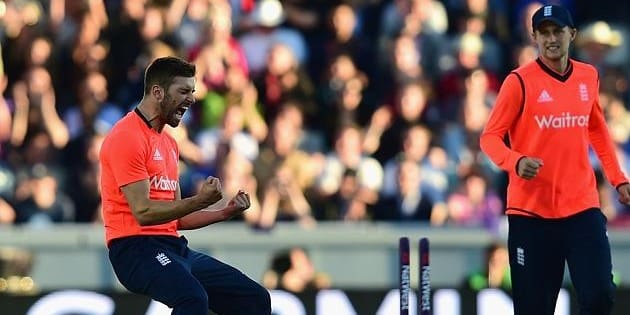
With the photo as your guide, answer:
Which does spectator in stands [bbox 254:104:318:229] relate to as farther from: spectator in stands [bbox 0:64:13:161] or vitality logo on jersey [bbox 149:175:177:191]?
vitality logo on jersey [bbox 149:175:177:191]

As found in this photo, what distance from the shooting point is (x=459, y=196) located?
15.0 metres

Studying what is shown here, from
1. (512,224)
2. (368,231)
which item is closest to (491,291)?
(512,224)

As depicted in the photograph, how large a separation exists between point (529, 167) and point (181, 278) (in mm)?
1891

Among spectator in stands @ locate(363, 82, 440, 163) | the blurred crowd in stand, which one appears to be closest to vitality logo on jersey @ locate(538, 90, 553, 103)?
the blurred crowd in stand

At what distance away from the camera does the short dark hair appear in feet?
27.5

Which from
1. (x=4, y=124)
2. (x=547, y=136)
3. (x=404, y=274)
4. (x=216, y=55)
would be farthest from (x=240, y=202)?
(x=216, y=55)

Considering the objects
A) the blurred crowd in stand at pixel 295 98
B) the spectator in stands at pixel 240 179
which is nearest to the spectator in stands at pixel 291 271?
the blurred crowd in stand at pixel 295 98

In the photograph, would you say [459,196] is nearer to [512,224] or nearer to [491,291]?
[491,291]

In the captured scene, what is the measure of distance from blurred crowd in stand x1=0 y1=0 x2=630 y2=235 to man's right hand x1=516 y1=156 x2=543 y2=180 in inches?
219

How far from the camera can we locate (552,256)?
898 cm

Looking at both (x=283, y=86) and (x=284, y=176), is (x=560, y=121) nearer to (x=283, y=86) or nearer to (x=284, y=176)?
(x=284, y=176)

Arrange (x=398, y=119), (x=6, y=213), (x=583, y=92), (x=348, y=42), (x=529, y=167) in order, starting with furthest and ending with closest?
(x=348, y=42)
(x=398, y=119)
(x=6, y=213)
(x=583, y=92)
(x=529, y=167)

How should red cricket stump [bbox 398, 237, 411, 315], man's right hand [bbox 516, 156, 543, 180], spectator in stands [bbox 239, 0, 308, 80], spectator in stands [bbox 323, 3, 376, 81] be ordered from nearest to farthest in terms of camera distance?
man's right hand [bbox 516, 156, 543, 180], red cricket stump [bbox 398, 237, 411, 315], spectator in stands [bbox 239, 0, 308, 80], spectator in stands [bbox 323, 3, 376, 81]

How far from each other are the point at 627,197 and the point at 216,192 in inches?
98.8
